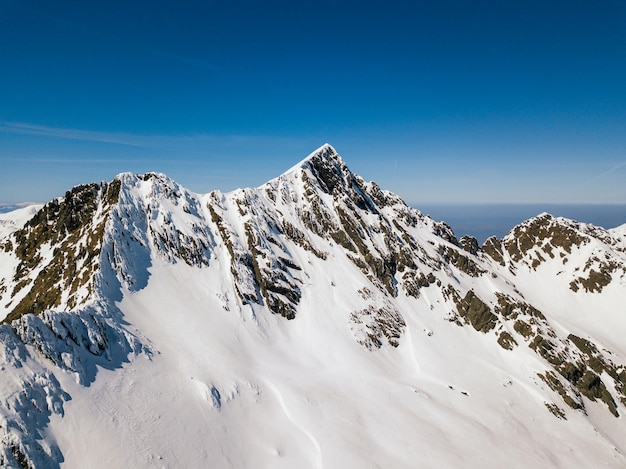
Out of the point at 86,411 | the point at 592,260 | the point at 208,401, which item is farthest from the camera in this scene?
the point at 592,260

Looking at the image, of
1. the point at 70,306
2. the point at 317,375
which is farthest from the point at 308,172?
the point at 70,306

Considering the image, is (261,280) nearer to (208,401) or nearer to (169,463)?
(208,401)

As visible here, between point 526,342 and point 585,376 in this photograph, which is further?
point 526,342

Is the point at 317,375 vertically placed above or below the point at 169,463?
below

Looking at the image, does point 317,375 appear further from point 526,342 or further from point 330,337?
point 526,342

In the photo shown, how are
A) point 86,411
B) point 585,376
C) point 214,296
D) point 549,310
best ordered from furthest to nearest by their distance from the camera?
point 549,310
point 585,376
point 214,296
point 86,411

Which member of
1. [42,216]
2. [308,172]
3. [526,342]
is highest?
[308,172]
